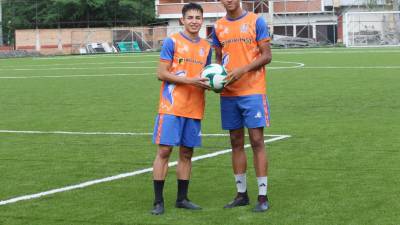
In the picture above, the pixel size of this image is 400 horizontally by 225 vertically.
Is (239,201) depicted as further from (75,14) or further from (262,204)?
(75,14)

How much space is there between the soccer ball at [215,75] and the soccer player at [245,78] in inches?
3.2

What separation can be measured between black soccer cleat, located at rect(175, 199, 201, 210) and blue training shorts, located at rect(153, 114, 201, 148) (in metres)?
0.52

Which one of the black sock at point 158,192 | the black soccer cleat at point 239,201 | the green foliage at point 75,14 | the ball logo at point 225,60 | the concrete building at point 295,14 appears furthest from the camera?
the green foliage at point 75,14

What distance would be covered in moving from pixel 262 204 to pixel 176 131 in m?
1.01

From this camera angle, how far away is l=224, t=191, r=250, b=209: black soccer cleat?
803 cm

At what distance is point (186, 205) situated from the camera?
8023mm

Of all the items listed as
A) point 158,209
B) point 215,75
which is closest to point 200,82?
point 215,75

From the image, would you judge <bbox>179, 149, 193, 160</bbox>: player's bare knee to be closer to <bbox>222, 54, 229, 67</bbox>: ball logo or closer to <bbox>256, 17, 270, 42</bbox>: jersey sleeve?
<bbox>222, 54, 229, 67</bbox>: ball logo

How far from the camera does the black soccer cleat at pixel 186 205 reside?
7.97 metres

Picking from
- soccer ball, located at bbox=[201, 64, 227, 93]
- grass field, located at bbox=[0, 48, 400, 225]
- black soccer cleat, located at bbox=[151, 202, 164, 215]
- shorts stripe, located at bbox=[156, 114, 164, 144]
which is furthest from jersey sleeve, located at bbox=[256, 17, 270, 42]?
black soccer cleat, located at bbox=[151, 202, 164, 215]

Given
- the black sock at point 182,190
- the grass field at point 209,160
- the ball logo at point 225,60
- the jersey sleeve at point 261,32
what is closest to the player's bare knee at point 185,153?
the black sock at point 182,190

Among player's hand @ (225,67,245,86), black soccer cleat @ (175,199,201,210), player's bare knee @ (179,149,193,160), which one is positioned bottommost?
black soccer cleat @ (175,199,201,210)

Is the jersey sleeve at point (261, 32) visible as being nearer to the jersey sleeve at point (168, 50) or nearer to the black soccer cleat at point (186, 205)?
the jersey sleeve at point (168, 50)

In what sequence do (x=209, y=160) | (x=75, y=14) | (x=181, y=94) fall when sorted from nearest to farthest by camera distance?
(x=181, y=94) → (x=209, y=160) → (x=75, y=14)
